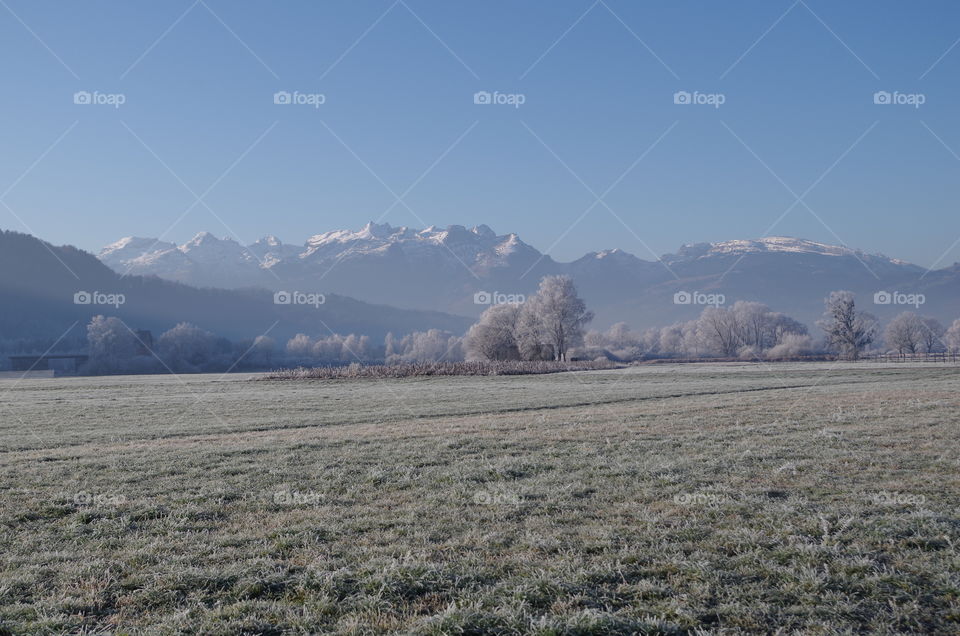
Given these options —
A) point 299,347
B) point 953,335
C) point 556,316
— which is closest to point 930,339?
point 953,335

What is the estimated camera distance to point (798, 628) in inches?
232

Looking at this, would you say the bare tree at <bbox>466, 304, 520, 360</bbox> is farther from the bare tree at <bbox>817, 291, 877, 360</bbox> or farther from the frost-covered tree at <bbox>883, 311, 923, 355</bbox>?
the frost-covered tree at <bbox>883, 311, 923, 355</bbox>

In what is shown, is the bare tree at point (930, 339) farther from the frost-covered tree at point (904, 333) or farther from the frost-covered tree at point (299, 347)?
the frost-covered tree at point (299, 347)

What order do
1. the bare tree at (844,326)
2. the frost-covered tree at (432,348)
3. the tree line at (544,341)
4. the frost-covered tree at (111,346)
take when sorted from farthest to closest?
1. the frost-covered tree at (432,348)
2. the bare tree at (844,326)
3. the frost-covered tree at (111,346)
4. the tree line at (544,341)

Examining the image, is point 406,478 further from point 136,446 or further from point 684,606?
point 136,446

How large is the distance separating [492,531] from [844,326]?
114m

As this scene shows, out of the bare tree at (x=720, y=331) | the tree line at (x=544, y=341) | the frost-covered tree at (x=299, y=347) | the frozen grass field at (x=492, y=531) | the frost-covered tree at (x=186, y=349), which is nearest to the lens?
the frozen grass field at (x=492, y=531)

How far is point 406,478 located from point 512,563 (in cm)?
563

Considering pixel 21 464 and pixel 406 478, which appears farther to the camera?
pixel 21 464

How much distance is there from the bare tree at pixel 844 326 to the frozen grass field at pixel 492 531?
95606 millimetres

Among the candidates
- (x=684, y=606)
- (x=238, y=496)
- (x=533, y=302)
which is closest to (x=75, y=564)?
→ (x=238, y=496)

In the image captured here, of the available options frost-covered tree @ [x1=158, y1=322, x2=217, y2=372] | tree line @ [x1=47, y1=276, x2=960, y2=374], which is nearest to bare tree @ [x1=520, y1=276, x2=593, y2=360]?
tree line @ [x1=47, y1=276, x2=960, y2=374]

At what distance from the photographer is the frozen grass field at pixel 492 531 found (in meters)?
6.35

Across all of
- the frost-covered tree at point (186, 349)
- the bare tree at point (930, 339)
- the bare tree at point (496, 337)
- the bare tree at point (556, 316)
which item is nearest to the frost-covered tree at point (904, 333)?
the bare tree at point (930, 339)
